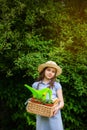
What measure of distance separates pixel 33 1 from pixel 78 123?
2432 mm

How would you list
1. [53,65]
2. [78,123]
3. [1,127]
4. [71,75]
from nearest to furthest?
[53,65]
[71,75]
[78,123]
[1,127]

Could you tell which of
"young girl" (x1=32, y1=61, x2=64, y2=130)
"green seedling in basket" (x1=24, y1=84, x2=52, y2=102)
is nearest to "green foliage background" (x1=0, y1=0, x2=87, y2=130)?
"young girl" (x1=32, y1=61, x2=64, y2=130)

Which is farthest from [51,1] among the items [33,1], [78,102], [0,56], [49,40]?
[78,102]

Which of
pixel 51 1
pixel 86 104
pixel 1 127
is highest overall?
pixel 51 1

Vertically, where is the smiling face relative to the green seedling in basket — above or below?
above

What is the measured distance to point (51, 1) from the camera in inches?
299

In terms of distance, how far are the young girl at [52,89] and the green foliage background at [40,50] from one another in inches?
51.8

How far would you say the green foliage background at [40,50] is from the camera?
705 centimetres

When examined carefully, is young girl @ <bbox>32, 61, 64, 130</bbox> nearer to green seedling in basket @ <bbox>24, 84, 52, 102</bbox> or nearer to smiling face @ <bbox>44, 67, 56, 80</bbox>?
smiling face @ <bbox>44, 67, 56, 80</bbox>

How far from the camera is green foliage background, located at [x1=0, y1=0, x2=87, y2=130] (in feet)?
23.1

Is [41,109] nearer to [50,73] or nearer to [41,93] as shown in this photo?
[41,93]

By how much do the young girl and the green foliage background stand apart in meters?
1.32

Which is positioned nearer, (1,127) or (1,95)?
(1,95)

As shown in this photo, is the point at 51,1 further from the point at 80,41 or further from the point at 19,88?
the point at 19,88
